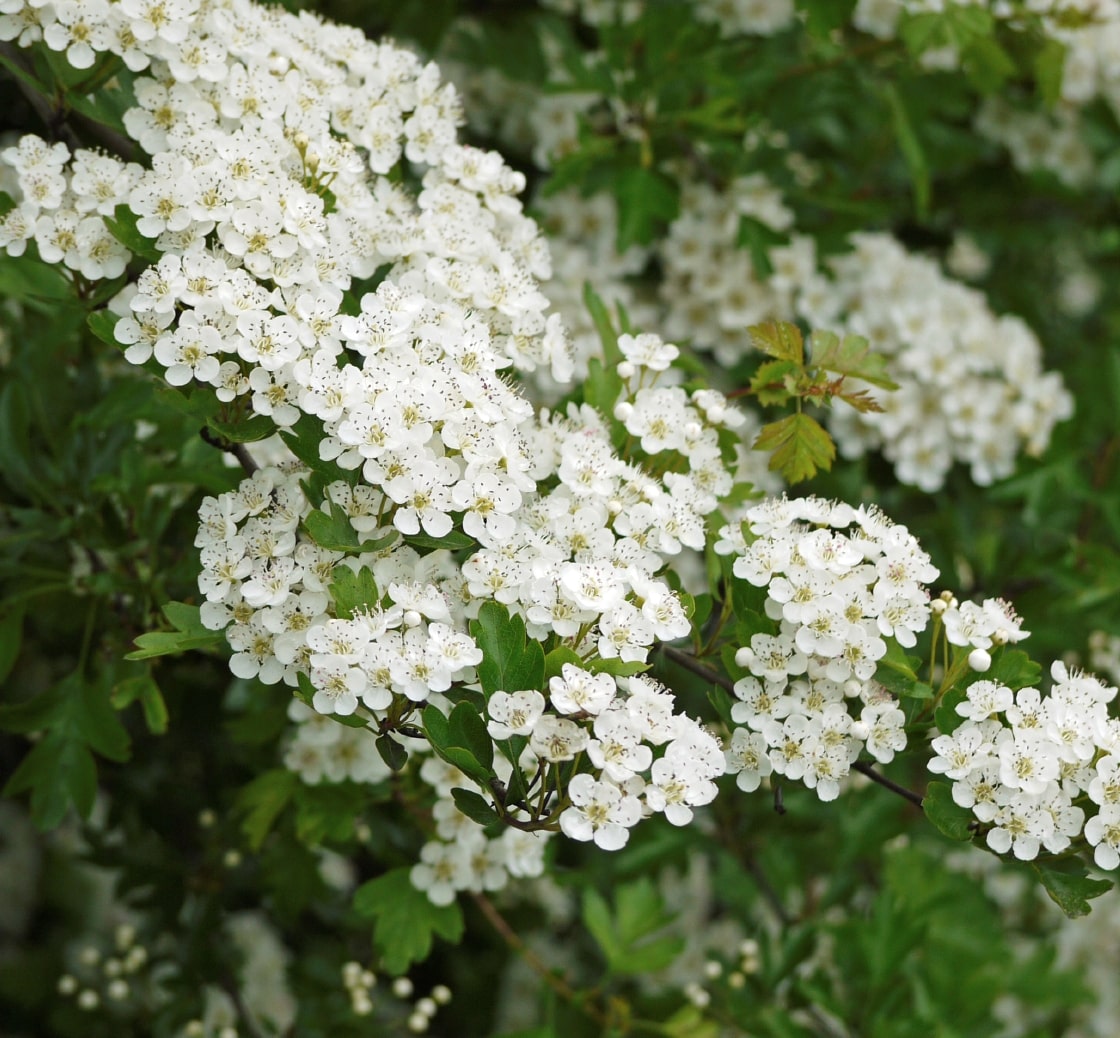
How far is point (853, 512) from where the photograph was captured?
1.80 m

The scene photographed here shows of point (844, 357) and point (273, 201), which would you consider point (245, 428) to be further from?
point (844, 357)

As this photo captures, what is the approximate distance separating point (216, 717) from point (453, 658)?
4.64 feet

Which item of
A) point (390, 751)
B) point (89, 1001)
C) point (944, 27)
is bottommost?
point (89, 1001)

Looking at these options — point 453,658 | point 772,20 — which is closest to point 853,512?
point 453,658

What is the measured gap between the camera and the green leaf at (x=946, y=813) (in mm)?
1615

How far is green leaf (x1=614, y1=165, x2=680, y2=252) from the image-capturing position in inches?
112

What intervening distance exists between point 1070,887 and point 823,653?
1.39 feet

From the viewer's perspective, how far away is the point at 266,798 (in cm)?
237

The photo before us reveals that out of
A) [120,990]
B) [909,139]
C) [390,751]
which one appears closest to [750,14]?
[909,139]

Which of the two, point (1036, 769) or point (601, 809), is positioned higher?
point (1036, 769)

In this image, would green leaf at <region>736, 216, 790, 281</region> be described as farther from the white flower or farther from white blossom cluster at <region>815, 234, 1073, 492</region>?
the white flower

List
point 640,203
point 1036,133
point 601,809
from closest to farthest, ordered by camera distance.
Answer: point 601,809, point 640,203, point 1036,133

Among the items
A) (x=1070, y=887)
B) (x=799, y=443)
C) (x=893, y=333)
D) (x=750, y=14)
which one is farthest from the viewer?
(x=750, y=14)

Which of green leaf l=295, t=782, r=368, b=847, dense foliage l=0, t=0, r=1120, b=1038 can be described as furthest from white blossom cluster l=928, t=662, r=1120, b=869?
green leaf l=295, t=782, r=368, b=847
